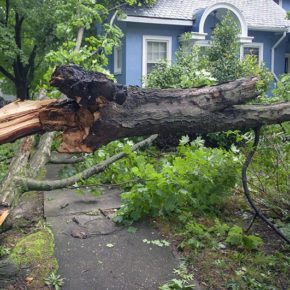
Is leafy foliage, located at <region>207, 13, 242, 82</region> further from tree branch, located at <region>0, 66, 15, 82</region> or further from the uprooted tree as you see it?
the uprooted tree

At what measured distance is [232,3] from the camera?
605 inches

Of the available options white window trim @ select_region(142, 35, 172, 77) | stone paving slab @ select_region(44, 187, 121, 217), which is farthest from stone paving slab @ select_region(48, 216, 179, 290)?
white window trim @ select_region(142, 35, 172, 77)

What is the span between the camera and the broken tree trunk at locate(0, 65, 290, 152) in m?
2.33

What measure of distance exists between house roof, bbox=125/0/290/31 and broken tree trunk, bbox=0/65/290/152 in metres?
10.6

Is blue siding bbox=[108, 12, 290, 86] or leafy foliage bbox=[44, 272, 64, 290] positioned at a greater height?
blue siding bbox=[108, 12, 290, 86]

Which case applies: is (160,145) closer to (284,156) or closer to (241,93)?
(284,156)

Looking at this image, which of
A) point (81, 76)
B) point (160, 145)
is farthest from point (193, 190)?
point (160, 145)

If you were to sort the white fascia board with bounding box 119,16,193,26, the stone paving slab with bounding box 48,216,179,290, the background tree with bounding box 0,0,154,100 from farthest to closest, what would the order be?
the white fascia board with bounding box 119,16,193,26, the background tree with bounding box 0,0,154,100, the stone paving slab with bounding box 48,216,179,290

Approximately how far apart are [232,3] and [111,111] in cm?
1411

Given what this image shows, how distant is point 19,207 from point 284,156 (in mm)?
3039

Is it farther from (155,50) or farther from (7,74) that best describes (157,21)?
(7,74)

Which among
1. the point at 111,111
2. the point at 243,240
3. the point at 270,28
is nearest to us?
the point at 111,111

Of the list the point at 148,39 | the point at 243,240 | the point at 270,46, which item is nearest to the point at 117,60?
the point at 148,39

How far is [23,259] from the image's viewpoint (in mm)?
3869
